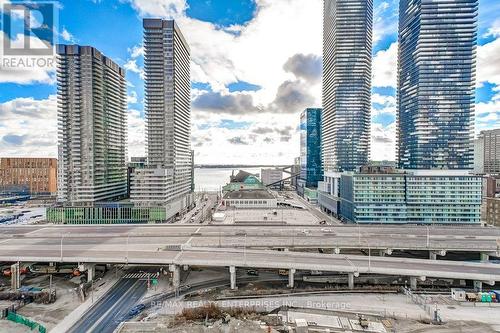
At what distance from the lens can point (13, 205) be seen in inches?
5984

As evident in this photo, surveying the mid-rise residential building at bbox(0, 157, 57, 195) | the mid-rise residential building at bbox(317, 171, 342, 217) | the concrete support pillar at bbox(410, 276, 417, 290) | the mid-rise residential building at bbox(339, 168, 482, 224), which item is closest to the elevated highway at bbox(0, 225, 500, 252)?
the concrete support pillar at bbox(410, 276, 417, 290)

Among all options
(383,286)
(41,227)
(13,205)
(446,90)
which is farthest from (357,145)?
(13,205)

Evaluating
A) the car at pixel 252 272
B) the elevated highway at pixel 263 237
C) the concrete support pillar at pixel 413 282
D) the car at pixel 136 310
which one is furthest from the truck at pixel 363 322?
the car at pixel 136 310

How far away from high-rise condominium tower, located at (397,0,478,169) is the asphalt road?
10928 cm

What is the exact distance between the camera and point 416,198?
95625 mm

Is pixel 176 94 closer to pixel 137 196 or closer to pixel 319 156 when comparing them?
pixel 137 196

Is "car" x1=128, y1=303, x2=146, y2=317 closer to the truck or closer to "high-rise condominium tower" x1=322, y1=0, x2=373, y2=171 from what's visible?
the truck

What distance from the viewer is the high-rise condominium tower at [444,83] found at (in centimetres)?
10738

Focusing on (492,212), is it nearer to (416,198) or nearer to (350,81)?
(416,198)

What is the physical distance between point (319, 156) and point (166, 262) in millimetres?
159740

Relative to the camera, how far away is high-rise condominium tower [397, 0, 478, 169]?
10738 cm

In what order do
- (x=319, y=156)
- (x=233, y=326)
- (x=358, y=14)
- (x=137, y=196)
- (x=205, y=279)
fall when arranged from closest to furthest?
(x=233, y=326), (x=205, y=279), (x=137, y=196), (x=358, y=14), (x=319, y=156)

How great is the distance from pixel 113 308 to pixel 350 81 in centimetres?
14014

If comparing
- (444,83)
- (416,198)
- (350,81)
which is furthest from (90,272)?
(350,81)
